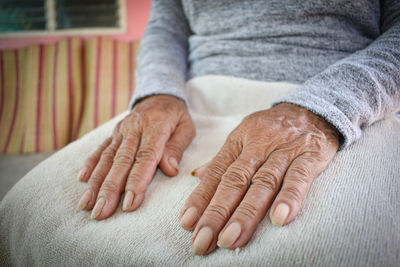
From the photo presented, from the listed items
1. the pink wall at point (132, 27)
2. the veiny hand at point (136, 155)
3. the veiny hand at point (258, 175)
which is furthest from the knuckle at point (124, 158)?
the pink wall at point (132, 27)

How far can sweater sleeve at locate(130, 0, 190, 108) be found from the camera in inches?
28.1

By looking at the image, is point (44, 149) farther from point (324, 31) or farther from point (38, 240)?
point (324, 31)

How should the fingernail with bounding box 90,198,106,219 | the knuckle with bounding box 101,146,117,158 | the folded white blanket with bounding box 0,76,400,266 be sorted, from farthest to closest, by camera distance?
the knuckle with bounding box 101,146,117,158 < the fingernail with bounding box 90,198,106,219 < the folded white blanket with bounding box 0,76,400,266

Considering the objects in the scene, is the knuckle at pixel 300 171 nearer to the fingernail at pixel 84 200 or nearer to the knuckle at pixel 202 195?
the knuckle at pixel 202 195

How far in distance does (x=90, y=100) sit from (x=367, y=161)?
155 centimetres

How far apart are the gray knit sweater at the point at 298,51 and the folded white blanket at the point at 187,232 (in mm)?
78

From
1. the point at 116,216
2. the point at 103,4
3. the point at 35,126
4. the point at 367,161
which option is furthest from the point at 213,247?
the point at 103,4

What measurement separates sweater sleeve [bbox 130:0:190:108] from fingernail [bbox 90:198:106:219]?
1.11 feet

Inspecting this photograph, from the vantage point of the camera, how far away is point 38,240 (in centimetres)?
44

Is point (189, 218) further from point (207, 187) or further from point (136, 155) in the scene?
point (136, 155)

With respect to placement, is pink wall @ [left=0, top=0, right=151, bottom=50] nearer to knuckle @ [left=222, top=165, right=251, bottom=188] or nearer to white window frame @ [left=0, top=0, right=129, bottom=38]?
white window frame @ [left=0, top=0, right=129, bottom=38]

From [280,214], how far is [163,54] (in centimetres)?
64

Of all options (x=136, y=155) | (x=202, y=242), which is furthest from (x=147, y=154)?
(x=202, y=242)

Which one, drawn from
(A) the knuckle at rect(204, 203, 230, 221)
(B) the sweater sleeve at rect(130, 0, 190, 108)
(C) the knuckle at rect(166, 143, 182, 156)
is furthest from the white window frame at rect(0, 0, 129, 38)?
(A) the knuckle at rect(204, 203, 230, 221)
